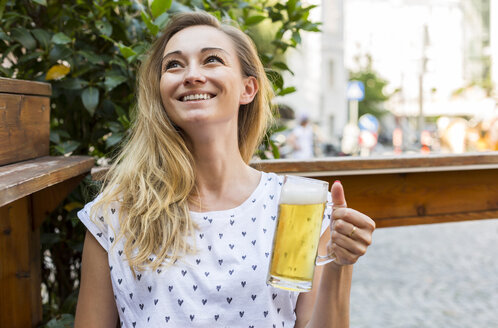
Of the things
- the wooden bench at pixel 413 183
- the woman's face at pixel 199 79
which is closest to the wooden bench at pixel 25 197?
the woman's face at pixel 199 79

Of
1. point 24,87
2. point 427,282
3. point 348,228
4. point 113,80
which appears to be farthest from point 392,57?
point 348,228

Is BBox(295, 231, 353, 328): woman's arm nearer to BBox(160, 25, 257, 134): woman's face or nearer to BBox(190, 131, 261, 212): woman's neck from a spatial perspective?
BBox(190, 131, 261, 212): woman's neck

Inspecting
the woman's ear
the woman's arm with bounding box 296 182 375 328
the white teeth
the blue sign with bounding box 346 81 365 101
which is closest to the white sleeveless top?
the woman's arm with bounding box 296 182 375 328

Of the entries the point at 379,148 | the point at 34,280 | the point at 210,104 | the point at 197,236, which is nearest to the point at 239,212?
the point at 197,236

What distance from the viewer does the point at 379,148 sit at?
23.7 meters

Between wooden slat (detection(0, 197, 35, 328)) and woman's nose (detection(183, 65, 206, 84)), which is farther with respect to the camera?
wooden slat (detection(0, 197, 35, 328))

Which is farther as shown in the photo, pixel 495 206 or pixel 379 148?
pixel 379 148

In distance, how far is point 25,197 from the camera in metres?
1.73

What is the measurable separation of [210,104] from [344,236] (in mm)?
635

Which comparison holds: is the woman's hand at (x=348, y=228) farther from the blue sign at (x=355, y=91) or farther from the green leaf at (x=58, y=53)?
the blue sign at (x=355, y=91)

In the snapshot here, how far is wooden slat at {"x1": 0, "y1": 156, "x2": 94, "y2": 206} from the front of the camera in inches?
39.4

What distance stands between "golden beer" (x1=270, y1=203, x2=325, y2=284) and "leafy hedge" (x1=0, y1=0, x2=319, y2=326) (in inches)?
33.2

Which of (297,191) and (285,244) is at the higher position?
(297,191)

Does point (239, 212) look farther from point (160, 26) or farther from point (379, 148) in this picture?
point (379, 148)
